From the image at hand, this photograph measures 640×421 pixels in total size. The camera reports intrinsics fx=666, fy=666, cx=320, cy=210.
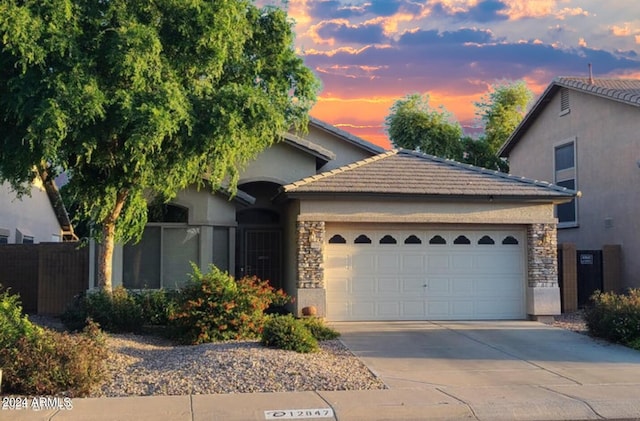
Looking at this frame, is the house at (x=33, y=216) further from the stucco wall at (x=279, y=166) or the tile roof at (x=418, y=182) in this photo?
the tile roof at (x=418, y=182)

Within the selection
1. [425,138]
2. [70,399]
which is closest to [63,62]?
[70,399]

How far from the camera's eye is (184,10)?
40.7 ft

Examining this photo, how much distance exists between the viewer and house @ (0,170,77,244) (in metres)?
22.8

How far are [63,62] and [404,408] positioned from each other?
8132mm

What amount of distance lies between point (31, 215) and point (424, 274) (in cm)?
1656

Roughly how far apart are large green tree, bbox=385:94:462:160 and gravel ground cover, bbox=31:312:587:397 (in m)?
28.4

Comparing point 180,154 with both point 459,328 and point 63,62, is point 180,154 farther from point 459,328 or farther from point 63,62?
point 459,328

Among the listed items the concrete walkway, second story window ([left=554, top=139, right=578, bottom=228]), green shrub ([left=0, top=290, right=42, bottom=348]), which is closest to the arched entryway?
the concrete walkway

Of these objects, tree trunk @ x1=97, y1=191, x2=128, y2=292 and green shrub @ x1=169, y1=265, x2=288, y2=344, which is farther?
tree trunk @ x1=97, y1=191, x2=128, y2=292

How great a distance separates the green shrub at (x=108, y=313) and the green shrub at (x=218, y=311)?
1.13 m

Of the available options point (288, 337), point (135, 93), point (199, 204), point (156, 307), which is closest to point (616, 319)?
point (288, 337)

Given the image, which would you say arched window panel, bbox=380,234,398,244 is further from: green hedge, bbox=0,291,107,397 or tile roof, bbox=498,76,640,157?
tile roof, bbox=498,76,640,157

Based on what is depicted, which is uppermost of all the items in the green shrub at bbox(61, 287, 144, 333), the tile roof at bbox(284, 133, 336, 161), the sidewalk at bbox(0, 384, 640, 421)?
the tile roof at bbox(284, 133, 336, 161)

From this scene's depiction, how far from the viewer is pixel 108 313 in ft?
46.4
